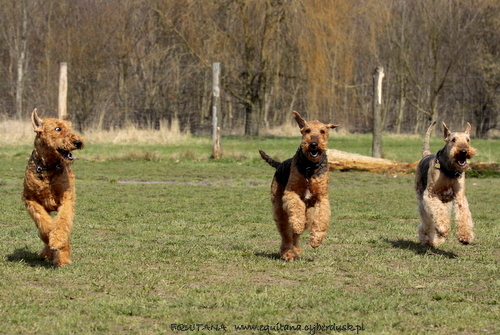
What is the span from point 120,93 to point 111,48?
376cm

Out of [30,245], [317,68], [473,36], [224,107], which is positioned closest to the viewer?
[30,245]

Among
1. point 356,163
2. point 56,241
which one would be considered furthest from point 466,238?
point 356,163

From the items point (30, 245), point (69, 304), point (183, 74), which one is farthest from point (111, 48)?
point (69, 304)

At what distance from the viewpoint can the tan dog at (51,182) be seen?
6.08 meters

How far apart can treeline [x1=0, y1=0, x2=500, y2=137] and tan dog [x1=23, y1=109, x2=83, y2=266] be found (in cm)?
1751

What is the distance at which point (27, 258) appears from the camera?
6527mm

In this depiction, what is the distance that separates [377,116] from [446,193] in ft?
37.7

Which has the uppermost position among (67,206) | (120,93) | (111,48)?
(111,48)

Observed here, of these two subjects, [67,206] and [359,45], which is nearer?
[67,206]

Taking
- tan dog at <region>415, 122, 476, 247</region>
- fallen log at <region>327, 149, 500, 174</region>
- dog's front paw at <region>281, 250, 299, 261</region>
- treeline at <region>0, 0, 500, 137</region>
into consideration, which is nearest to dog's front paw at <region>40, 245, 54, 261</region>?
dog's front paw at <region>281, 250, 299, 261</region>

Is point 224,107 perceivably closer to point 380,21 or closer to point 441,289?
point 380,21

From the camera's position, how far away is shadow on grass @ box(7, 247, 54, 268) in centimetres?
625

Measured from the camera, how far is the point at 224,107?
87.0 feet

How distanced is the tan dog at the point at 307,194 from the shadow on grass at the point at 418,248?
1.36 meters
